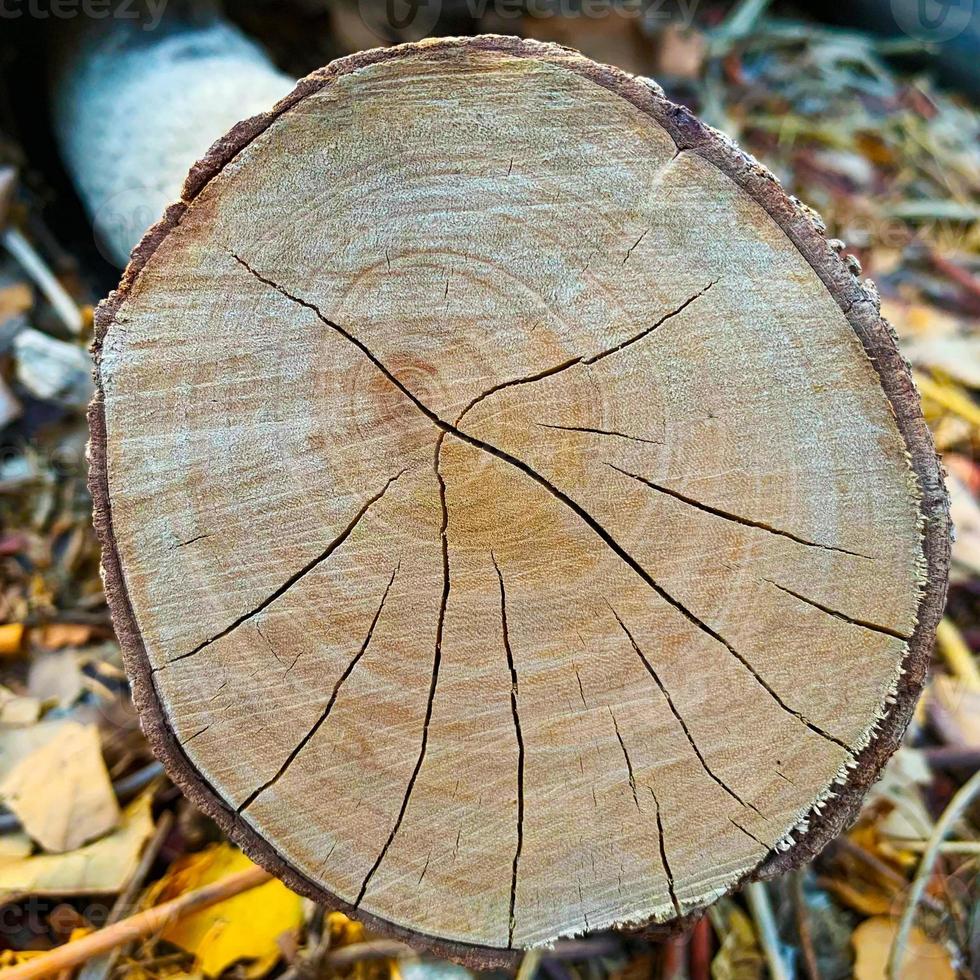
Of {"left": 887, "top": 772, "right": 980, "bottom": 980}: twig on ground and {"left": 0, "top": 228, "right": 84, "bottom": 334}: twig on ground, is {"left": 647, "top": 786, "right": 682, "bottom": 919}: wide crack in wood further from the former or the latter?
{"left": 0, "top": 228, "right": 84, "bottom": 334}: twig on ground

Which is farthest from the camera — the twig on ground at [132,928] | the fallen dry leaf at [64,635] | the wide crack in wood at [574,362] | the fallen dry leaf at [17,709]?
the fallen dry leaf at [64,635]

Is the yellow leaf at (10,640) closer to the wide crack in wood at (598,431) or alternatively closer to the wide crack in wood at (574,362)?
the wide crack in wood at (574,362)

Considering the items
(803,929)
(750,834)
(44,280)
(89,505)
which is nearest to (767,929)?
(803,929)

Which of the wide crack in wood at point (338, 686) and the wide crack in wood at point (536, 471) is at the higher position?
the wide crack in wood at point (536, 471)

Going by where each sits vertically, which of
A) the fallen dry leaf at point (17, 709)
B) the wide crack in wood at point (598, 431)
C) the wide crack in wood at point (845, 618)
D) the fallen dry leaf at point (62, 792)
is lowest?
the fallen dry leaf at point (62, 792)

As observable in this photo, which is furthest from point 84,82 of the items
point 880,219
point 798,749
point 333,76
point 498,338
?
point 880,219

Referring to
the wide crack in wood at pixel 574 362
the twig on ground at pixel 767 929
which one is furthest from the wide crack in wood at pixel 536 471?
the twig on ground at pixel 767 929
